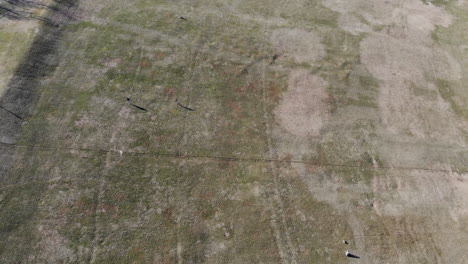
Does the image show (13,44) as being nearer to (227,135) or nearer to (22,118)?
(22,118)

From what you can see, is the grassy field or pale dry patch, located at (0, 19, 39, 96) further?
pale dry patch, located at (0, 19, 39, 96)

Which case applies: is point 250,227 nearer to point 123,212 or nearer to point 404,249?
point 123,212

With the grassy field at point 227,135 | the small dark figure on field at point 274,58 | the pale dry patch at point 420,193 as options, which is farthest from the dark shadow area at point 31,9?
the pale dry patch at point 420,193

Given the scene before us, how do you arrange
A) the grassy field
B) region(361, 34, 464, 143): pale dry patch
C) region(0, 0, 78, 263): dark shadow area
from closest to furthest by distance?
region(0, 0, 78, 263): dark shadow area < the grassy field < region(361, 34, 464, 143): pale dry patch

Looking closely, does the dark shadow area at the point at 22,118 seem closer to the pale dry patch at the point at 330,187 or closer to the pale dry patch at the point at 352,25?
→ the pale dry patch at the point at 330,187

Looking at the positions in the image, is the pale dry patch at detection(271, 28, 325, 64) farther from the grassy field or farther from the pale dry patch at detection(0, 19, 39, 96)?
the pale dry patch at detection(0, 19, 39, 96)

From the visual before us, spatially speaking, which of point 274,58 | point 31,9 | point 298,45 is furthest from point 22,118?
point 298,45

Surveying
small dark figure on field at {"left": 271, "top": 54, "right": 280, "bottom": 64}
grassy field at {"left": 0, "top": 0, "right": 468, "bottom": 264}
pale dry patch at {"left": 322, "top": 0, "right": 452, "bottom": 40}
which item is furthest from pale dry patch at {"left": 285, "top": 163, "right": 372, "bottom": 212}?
pale dry patch at {"left": 322, "top": 0, "right": 452, "bottom": 40}
